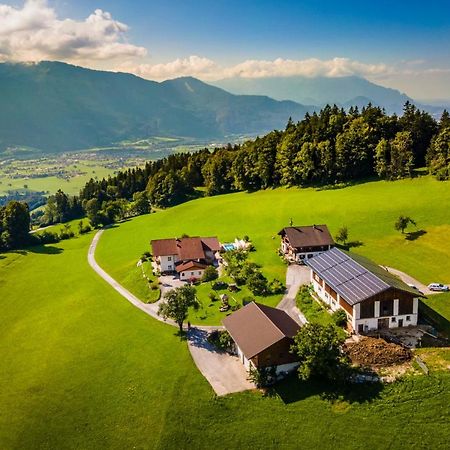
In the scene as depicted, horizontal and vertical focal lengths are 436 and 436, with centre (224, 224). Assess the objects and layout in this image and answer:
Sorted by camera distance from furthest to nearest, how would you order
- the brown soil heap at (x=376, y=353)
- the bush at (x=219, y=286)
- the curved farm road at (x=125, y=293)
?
the bush at (x=219, y=286)
the curved farm road at (x=125, y=293)
the brown soil heap at (x=376, y=353)

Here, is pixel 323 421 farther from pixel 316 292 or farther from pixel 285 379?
pixel 316 292

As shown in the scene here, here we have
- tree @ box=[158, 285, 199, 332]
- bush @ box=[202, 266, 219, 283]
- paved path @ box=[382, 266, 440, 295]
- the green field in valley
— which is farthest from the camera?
bush @ box=[202, 266, 219, 283]

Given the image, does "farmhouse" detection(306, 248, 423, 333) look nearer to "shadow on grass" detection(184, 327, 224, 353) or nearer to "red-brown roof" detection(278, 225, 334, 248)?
"shadow on grass" detection(184, 327, 224, 353)

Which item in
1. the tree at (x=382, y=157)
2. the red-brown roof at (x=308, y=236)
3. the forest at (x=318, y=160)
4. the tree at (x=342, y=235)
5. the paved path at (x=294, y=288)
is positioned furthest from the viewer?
the forest at (x=318, y=160)

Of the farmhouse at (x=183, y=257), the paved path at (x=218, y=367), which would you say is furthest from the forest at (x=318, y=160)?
the paved path at (x=218, y=367)

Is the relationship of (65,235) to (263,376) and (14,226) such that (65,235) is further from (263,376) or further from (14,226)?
(263,376)

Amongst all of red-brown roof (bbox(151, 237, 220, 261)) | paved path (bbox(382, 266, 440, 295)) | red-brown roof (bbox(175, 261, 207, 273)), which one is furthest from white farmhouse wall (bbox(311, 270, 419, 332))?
red-brown roof (bbox(151, 237, 220, 261))

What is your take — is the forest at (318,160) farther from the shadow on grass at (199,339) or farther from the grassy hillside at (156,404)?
the shadow on grass at (199,339)

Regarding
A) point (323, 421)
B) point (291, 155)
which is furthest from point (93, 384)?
point (291, 155)
